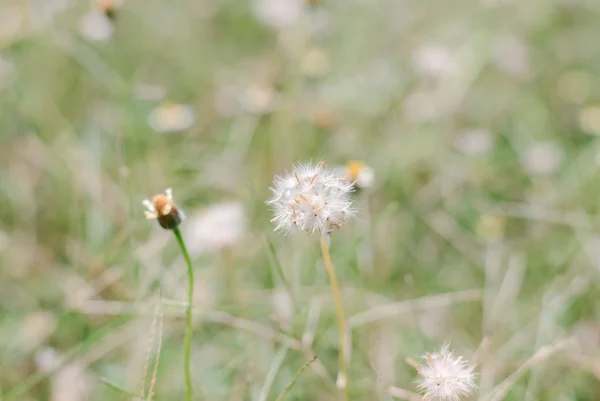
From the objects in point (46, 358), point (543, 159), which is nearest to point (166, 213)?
point (46, 358)

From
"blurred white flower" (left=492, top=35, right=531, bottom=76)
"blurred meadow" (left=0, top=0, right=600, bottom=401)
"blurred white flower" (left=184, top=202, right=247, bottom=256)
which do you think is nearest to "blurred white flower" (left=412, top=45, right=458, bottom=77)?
"blurred meadow" (left=0, top=0, right=600, bottom=401)

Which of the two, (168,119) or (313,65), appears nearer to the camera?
(168,119)

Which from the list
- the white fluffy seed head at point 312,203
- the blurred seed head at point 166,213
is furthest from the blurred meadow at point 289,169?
the white fluffy seed head at point 312,203

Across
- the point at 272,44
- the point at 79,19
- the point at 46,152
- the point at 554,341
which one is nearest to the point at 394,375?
the point at 554,341

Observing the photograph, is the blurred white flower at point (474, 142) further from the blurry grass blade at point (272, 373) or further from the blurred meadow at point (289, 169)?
the blurry grass blade at point (272, 373)

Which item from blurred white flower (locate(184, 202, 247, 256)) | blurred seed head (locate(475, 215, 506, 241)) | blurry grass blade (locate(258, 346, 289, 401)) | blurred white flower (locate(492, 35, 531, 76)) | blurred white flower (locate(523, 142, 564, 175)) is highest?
blurred white flower (locate(492, 35, 531, 76))

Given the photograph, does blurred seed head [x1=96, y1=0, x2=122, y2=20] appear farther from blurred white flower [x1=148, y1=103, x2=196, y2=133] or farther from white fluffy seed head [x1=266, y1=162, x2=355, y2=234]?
white fluffy seed head [x1=266, y1=162, x2=355, y2=234]

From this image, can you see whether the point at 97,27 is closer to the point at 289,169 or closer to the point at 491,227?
the point at 289,169
